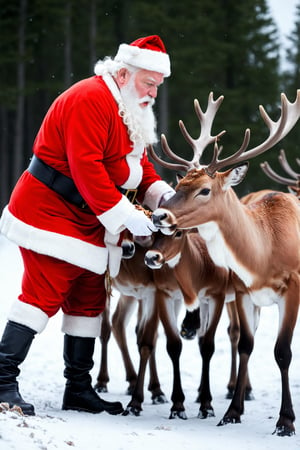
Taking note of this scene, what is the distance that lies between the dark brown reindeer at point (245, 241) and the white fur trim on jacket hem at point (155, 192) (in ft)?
1.17

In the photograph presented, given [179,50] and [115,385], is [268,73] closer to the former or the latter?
[179,50]

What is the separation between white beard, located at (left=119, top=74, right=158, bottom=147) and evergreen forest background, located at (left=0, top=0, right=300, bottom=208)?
1658cm

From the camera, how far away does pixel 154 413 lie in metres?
5.99

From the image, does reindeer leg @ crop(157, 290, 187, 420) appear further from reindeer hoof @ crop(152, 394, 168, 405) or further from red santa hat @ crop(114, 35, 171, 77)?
red santa hat @ crop(114, 35, 171, 77)

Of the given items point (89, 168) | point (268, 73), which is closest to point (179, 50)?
point (268, 73)

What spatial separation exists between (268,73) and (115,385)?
20283 millimetres

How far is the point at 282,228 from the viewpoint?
5492 mm

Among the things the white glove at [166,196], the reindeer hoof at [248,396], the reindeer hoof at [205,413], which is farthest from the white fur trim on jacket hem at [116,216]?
the reindeer hoof at [248,396]

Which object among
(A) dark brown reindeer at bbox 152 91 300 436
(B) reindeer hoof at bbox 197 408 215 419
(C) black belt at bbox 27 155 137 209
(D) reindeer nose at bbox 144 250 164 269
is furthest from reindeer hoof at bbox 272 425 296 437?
(C) black belt at bbox 27 155 137 209

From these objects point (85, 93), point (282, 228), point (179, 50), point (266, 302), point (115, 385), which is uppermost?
point (179, 50)

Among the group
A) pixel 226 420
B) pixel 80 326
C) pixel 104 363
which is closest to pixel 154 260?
pixel 80 326

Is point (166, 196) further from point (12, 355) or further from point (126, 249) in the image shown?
point (12, 355)

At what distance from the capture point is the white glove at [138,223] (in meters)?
4.85

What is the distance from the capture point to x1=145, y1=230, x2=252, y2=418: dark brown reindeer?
18.9ft
